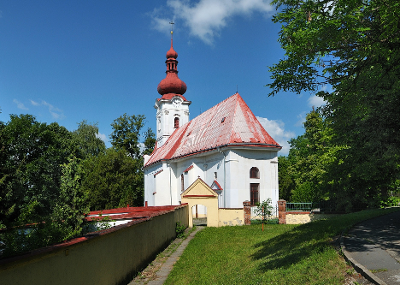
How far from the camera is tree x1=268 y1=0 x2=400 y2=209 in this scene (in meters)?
7.71

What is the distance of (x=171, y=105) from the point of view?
4175 cm

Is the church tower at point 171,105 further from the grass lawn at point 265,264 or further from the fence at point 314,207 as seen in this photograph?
the grass lawn at point 265,264

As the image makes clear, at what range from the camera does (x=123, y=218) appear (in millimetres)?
12375

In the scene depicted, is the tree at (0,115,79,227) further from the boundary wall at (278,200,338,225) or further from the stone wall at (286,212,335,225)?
the stone wall at (286,212,335,225)

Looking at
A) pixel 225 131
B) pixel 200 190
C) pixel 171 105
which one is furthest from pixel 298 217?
pixel 171 105

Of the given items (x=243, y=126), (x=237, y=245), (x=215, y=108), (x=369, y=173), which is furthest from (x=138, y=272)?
(x=215, y=108)

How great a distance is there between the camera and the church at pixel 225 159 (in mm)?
24688

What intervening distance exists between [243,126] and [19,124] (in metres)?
22.9

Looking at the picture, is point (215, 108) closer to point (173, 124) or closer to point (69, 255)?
point (173, 124)

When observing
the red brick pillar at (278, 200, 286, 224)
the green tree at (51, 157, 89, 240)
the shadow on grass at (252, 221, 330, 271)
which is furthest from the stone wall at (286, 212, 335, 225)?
the green tree at (51, 157, 89, 240)

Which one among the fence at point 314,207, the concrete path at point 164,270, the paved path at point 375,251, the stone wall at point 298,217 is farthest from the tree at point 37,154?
the paved path at point 375,251

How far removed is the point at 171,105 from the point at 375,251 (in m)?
35.5

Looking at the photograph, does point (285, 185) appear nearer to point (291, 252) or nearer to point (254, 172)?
point (254, 172)

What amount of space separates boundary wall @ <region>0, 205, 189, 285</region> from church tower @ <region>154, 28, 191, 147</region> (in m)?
30.7
